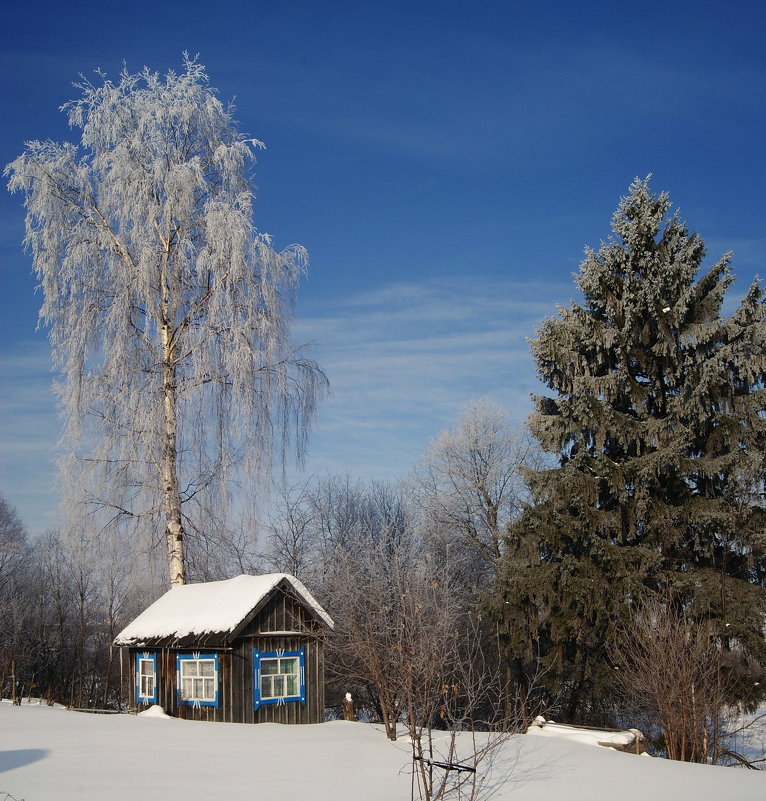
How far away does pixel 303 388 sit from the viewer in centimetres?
1991

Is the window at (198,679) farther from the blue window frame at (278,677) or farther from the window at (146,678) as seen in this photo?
the window at (146,678)

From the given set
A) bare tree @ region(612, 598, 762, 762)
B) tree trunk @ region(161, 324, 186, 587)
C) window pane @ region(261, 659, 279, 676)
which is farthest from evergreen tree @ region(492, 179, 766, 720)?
tree trunk @ region(161, 324, 186, 587)

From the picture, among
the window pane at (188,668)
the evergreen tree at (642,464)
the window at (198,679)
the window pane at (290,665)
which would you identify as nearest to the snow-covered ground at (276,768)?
the window at (198,679)

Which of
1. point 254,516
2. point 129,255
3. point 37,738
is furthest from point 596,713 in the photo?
point 129,255

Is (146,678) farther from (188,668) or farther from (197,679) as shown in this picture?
(197,679)

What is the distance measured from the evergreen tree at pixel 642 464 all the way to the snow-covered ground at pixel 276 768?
312cm

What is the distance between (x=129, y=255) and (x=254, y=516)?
7.10 meters

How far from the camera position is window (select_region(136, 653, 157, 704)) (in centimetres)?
1786

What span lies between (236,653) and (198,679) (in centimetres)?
114

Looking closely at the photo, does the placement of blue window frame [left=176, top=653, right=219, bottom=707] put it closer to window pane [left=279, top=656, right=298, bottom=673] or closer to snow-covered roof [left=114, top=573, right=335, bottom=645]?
snow-covered roof [left=114, top=573, right=335, bottom=645]

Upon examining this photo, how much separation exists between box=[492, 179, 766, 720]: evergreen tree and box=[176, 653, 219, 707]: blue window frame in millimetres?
6321

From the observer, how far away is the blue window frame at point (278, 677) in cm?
1669

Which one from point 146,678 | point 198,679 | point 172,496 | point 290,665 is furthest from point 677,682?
point 172,496

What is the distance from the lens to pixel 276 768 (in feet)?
37.1
